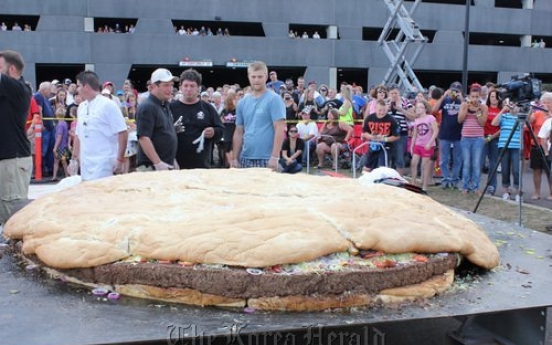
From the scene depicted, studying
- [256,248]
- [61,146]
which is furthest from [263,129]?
[61,146]

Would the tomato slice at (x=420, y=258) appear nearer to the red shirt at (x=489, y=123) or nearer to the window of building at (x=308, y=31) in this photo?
the red shirt at (x=489, y=123)

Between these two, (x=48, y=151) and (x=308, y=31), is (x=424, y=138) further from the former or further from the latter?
(x=308, y=31)

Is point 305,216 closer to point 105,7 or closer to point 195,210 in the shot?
point 195,210

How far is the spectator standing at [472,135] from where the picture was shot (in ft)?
34.3

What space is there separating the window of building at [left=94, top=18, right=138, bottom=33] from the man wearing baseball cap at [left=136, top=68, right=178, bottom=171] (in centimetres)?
2744

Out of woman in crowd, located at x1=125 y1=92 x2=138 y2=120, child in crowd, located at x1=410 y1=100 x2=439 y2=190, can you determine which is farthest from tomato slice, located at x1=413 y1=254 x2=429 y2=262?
woman in crowd, located at x1=125 y1=92 x2=138 y2=120

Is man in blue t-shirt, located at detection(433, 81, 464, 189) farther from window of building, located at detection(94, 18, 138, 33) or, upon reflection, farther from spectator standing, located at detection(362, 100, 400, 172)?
window of building, located at detection(94, 18, 138, 33)

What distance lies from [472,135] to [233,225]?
853 centimetres

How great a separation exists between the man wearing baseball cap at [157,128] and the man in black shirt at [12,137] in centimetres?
120

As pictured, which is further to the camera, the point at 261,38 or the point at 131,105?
the point at 261,38

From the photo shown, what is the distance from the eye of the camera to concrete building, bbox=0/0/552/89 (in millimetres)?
29828

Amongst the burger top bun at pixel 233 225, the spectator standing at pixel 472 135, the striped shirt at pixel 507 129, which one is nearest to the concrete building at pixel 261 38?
the spectator standing at pixel 472 135

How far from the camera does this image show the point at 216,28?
34.5 meters

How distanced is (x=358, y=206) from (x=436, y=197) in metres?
7.30
